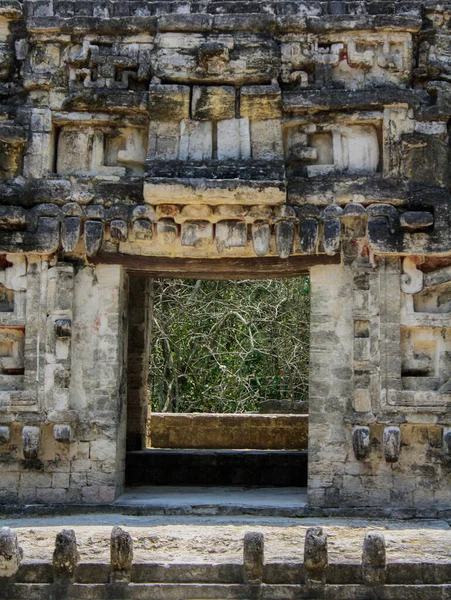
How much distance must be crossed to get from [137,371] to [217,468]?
1.58 m

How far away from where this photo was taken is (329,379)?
8.87m

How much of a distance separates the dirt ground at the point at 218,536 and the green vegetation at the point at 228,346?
953cm

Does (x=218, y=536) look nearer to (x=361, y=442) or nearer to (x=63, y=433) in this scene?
(x=361, y=442)

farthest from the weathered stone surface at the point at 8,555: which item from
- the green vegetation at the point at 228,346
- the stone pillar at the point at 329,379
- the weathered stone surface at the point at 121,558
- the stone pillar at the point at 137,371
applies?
the green vegetation at the point at 228,346

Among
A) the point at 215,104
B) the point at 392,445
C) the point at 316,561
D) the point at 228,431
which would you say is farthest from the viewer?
the point at 228,431

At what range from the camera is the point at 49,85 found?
9.25 m

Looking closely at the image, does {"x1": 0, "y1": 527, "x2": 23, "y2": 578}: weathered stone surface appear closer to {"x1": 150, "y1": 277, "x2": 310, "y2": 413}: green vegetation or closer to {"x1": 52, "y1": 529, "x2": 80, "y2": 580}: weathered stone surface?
{"x1": 52, "y1": 529, "x2": 80, "y2": 580}: weathered stone surface

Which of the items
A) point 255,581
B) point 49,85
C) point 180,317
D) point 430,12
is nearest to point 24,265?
point 49,85

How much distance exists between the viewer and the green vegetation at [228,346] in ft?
58.9

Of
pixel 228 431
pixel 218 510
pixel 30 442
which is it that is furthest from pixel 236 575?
pixel 228 431

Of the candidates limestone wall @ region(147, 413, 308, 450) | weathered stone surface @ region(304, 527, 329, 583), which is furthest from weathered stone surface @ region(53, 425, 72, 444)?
limestone wall @ region(147, 413, 308, 450)

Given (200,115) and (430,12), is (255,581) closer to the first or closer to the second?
(200,115)

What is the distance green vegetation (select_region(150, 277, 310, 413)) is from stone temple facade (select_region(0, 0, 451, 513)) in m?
8.60

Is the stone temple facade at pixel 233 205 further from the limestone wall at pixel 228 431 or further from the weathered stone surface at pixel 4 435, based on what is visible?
the limestone wall at pixel 228 431
